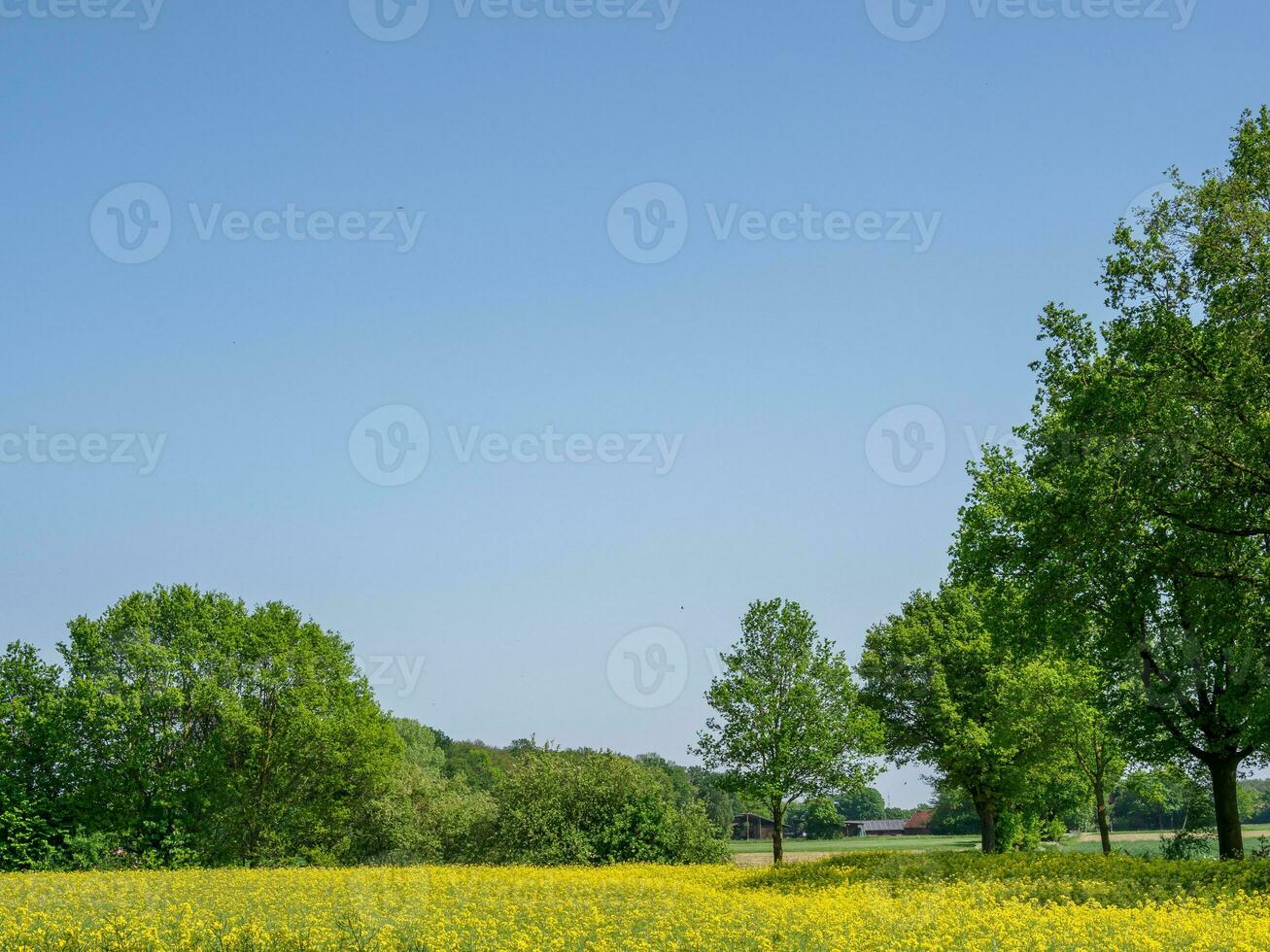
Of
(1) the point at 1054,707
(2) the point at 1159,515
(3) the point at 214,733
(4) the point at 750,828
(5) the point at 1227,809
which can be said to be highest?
(2) the point at 1159,515

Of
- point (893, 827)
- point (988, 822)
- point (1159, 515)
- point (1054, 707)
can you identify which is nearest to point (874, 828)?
point (893, 827)

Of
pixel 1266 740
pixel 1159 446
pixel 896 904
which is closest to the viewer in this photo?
pixel 896 904

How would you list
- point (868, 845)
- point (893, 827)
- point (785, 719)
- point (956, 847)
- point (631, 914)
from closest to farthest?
Result: point (631, 914), point (785, 719), point (956, 847), point (868, 845), point (893, 827)

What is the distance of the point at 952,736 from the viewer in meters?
45.0

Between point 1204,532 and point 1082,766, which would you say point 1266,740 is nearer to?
point 1204,532

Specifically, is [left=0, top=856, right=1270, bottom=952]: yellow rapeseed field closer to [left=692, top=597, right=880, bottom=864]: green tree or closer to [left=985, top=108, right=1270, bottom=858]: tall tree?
[left=985, top=108, right=1270, bottom=858]: tall tree

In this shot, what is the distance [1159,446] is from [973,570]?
23.2 ft

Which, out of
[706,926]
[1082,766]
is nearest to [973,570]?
[706,926]

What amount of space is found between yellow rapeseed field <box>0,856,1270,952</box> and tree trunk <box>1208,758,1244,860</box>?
618 centimetres

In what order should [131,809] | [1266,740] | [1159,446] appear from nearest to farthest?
1. [1159,446]
2. [1266,740]
3. [131,809]

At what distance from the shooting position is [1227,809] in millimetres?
30234

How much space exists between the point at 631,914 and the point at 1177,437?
16.1 m

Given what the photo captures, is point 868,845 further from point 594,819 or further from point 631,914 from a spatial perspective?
point 631,914

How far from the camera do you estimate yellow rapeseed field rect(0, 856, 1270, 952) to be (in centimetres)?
1431
